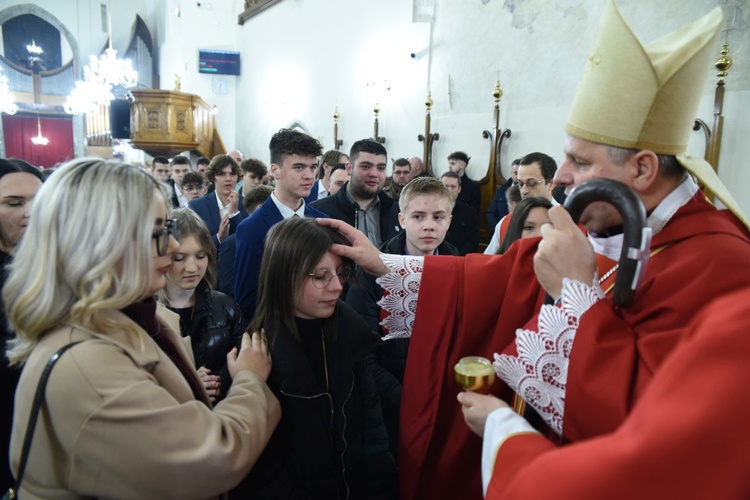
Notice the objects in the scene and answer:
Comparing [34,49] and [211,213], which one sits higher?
[34,49]

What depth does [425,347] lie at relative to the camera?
1672 millimetres

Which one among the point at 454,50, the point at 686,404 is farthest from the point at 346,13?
the point at 686,404

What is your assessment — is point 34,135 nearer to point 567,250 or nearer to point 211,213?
point 211,213

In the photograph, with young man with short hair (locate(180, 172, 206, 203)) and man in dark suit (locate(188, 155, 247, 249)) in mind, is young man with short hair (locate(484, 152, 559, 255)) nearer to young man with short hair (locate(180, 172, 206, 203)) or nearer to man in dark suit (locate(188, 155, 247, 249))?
man in dark suit (locate(188, 155, 247, 249))

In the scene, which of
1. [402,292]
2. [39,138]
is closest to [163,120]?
[402,292]

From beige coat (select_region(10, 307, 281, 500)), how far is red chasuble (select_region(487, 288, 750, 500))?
0.64m

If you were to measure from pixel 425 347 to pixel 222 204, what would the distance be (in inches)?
140

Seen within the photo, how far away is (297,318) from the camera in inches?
70.6

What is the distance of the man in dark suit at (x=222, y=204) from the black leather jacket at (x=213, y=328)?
1.77 meters

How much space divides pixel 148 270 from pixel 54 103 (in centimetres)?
2277

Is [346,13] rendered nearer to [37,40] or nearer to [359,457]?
[359,457]

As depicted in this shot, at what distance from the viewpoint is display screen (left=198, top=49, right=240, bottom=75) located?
13.2 meters

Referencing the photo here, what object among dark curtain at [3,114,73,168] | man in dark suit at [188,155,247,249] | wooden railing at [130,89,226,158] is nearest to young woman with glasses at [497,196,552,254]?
man in dark suit at [188,155,247,249]

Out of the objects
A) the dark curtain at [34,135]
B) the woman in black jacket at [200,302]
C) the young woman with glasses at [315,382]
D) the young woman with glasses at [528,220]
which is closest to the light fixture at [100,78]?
the dark curtain at [34,135]
